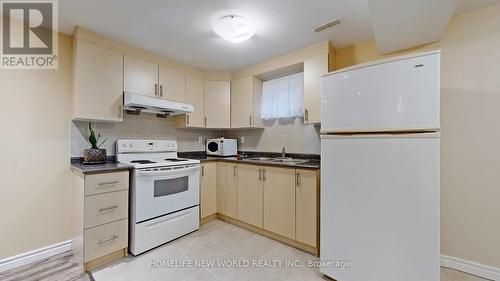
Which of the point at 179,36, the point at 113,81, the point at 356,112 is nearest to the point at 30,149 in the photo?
the point at 113,81


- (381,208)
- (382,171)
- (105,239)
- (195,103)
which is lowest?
(105,239)

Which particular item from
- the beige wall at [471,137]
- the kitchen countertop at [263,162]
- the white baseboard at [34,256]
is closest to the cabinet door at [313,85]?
the kitchen countertop at [263,162]

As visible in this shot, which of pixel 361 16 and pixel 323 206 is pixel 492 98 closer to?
pixel 361 16

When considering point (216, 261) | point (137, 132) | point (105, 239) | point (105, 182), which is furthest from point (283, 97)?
point (105, 239)

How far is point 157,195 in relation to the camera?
7.22ft

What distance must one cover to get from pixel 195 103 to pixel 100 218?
6.12ft

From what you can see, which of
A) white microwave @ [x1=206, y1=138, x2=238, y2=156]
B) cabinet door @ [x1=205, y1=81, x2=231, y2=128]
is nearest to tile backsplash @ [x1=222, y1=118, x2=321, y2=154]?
white microwave @ [x1=206, y1=138, x2=238, y2=156]

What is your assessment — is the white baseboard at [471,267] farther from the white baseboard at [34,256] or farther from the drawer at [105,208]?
the white baseboard at [34,256]

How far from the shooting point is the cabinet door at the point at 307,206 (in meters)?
2.05

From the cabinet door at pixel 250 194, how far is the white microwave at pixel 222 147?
22.1 inches

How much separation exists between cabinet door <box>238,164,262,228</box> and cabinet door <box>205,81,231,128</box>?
89 centimetres

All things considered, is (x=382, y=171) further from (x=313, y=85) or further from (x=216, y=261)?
(x=216, y=261)

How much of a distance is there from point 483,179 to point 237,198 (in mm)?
2453

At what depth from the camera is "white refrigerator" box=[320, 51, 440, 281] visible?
1.30m
